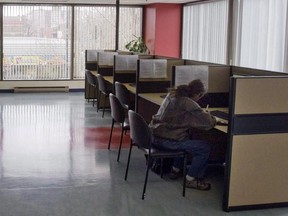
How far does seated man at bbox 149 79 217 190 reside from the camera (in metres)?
4.00

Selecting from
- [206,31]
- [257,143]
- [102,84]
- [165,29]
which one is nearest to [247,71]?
[257,143]

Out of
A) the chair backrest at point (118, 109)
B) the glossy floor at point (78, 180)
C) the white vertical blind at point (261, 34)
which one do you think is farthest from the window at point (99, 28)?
the chair backrest at point (118, 109)

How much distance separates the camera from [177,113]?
405 centimetres

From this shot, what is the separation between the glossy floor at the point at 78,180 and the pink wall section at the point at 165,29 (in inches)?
157

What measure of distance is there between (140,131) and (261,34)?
4211 mm

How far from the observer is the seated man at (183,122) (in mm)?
3998

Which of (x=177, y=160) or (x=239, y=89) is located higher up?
(x=239, y=89)

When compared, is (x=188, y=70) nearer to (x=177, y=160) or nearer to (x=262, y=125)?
(x=177, y=160)

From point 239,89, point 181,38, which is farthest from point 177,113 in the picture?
point 181,38

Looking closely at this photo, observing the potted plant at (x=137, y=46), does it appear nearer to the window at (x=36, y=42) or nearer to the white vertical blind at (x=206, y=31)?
the white vertical blind at (x=206, y=31)

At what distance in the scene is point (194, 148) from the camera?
4.12m

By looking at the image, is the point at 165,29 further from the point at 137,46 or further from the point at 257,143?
the point at 257,143

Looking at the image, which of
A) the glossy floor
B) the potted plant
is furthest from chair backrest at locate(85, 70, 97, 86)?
the potted plant

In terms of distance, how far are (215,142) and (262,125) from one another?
4.41ft
